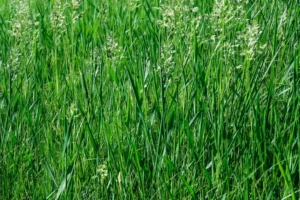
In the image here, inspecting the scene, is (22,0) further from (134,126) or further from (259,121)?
(259,121)

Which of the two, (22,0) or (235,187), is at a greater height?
(22,0)

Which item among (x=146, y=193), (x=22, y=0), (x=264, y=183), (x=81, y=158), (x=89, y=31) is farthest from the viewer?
(x=89, y=31)

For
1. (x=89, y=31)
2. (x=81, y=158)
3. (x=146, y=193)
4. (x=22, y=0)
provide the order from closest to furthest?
(x=146, y=193) < (x=81, y=158) < (x=22, y=0) < (x=89, y=31)

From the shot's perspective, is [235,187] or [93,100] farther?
[93,100]

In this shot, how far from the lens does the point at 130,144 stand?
1.97 meters

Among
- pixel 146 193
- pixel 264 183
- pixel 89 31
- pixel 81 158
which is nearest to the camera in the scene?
pixel 264 183

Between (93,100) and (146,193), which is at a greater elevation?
(93,100)

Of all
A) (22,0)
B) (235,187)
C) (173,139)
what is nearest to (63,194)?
(173,139)

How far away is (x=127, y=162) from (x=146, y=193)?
0.12 m

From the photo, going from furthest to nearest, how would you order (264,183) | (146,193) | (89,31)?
(89,31)
(146,193)
(264,183)

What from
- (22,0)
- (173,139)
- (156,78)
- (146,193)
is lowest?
(146,193)

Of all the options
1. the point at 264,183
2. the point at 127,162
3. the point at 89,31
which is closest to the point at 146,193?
the point at 127,162

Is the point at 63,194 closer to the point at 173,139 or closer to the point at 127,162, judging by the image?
the point at 127,162

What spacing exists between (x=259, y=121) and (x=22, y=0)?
4.15 ft
